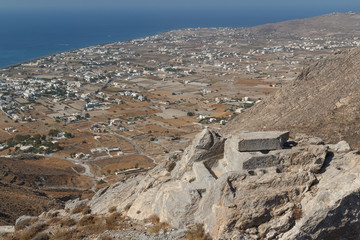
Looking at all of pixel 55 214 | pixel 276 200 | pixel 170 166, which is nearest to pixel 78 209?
pixel 55 214

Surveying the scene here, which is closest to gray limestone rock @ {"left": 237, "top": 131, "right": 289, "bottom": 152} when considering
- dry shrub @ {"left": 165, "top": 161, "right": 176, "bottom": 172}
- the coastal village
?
dry shrub @ {"left": 165, "top": 161, "right": 176, "bottom": 172}

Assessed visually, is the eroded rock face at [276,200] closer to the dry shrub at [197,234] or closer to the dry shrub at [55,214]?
the dry shrub at [197,234]

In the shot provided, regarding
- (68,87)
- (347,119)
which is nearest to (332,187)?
(347,119)

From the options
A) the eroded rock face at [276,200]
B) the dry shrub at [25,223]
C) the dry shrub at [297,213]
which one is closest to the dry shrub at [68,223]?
the dry shrub at [25,223]

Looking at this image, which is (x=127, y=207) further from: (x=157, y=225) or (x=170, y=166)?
(x=157, y=225)

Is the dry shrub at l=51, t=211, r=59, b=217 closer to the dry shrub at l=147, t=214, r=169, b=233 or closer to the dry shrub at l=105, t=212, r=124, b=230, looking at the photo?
the dry shrub at l=105, t=212, r=124, b=230
